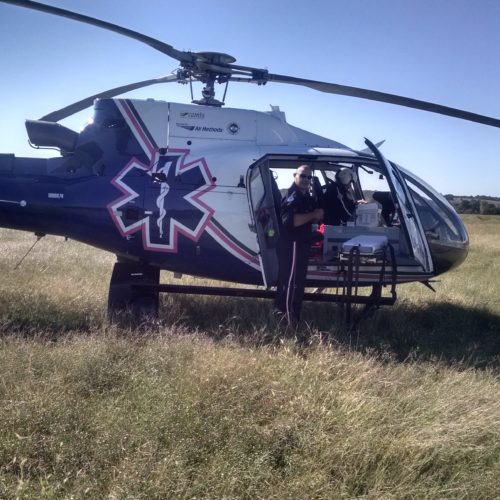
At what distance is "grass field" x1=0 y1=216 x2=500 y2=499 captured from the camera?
3.08 meters

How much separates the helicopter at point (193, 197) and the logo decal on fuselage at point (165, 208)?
0.01 meters

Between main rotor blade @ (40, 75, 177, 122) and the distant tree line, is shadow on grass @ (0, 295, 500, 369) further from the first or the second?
the distant tree line

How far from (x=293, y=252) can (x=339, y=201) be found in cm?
260

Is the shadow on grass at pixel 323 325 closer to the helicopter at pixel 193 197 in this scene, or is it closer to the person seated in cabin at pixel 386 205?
the helicopter at pixel 193 197

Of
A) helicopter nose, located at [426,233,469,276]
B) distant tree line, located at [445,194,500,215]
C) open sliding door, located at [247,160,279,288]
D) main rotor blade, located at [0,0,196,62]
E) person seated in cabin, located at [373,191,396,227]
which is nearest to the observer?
main rotor blade, located at [0,0,196,62]

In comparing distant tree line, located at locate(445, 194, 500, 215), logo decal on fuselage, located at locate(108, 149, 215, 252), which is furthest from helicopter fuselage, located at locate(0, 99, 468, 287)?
distant tree line, located at locate(445, 194, 500, 215)

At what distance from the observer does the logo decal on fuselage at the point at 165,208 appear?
6.88m

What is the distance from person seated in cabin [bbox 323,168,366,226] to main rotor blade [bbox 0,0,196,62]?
302 cm

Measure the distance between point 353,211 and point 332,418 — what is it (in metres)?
5.19

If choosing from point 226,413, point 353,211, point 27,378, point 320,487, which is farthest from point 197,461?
point 353,211

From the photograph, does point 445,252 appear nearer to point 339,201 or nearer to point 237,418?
point 339,201

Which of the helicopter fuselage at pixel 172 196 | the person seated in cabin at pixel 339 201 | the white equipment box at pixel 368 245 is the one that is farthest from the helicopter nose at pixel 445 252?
the person seated in cabin at pixel 339 201

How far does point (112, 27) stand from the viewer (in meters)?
5.89

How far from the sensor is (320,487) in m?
3.06
